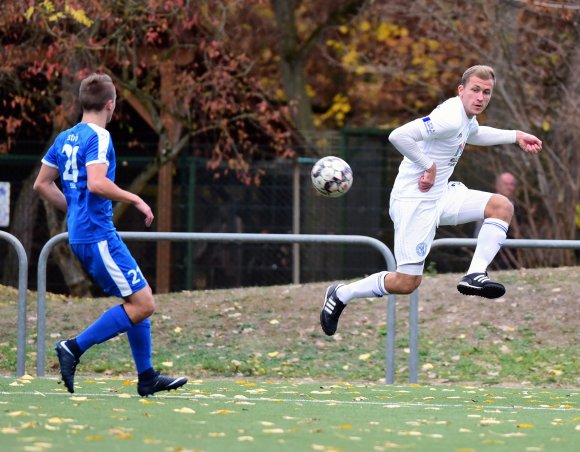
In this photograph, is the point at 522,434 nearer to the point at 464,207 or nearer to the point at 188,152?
the point at 464,207

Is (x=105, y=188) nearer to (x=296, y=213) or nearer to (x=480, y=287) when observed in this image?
(x=480, y=287)

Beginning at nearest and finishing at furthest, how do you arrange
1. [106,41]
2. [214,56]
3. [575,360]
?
1. [575,360]
2. [106,41]
3. [214,56]

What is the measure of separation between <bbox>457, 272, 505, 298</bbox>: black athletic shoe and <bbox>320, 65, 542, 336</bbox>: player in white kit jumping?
0.02 metres

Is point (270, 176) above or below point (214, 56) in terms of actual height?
below

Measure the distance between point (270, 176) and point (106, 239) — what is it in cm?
1085

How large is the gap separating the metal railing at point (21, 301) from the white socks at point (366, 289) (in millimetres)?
2685

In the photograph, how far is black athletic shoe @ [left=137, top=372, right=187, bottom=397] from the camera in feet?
28.0

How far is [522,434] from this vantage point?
7176 mm

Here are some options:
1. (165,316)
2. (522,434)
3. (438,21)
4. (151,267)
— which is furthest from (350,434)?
(438,21)

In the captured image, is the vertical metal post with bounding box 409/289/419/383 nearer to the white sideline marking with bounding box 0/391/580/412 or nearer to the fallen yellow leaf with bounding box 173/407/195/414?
the white sideline marking with bounding box 0/391/580/412

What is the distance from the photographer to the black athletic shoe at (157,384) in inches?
336

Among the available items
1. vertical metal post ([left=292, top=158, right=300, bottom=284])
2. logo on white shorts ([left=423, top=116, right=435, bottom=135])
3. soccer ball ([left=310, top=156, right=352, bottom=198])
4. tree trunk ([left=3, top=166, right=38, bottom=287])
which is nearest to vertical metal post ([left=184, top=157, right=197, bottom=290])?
vertical metal post ([left=292, top=158, right=300, bottom=284])

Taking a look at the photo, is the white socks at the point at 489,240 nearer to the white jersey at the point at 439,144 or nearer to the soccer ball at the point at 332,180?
the white jersey at the point at 439,144

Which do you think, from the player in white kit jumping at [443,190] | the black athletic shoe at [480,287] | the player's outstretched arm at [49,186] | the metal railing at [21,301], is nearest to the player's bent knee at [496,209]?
the player in white kit jumping at [443,190]
